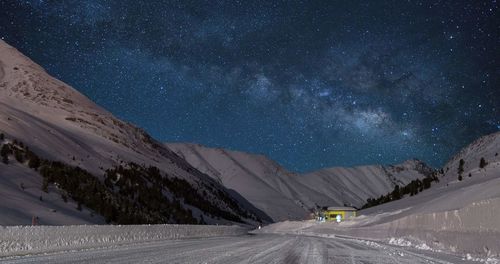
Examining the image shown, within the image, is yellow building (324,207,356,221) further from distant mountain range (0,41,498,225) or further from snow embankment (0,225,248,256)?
snow embankment (0,225,248,256)

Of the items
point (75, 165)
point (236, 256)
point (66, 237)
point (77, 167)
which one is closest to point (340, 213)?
point (75, 165)

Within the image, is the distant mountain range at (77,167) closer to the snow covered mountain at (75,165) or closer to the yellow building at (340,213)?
the snow covered mountain at (75,165)

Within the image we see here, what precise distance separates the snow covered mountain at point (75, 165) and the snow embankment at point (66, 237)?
1366cm

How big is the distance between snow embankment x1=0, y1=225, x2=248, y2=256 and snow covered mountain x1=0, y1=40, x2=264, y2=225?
538 inches

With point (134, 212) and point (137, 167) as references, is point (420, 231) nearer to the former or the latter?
point (134, 212)

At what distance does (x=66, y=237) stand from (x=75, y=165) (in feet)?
174

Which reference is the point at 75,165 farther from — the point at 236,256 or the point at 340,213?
the point at 340,213

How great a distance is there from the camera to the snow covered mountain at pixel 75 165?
52781mm

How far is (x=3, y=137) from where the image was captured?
202 feet

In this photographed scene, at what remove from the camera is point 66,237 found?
21594 mm

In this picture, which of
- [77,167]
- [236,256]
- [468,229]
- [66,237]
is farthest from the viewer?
[77,167]

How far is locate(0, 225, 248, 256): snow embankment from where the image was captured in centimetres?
1831

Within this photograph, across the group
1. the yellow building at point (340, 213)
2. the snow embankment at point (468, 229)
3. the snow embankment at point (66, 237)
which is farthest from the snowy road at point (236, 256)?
the yellow building at point (340, 213)

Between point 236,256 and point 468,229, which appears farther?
point 468,229
